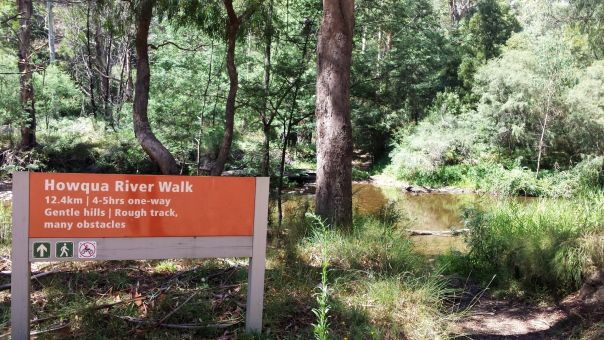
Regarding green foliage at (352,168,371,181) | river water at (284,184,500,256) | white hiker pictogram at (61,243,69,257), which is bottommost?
river water at (284,184,500,256)

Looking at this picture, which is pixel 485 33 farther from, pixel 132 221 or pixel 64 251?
pixel 64 251

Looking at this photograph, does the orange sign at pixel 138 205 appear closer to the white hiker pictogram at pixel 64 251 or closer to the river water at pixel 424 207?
the white hiker pictogram at pixel 64 251

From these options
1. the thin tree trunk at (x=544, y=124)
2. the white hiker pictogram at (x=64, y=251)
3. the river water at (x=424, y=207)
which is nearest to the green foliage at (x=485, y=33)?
the thin tree trunk at (x=544, y=124)

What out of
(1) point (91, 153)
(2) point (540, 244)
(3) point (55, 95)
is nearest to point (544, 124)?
(2) point (540, 244)

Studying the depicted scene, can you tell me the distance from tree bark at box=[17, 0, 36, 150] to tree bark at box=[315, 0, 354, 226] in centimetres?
1141

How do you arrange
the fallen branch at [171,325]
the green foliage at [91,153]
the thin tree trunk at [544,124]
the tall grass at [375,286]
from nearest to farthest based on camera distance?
the fallen branch at [171,325] < the tall grass at [375,286] < the green foliage at [91,153] < the thin tree trunk at [544,124]

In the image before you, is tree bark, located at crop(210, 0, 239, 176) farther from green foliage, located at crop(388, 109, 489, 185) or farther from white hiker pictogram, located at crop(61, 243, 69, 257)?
green foliage, located at crop(388, 109, 489, 185)

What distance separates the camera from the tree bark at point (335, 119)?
6184 mm

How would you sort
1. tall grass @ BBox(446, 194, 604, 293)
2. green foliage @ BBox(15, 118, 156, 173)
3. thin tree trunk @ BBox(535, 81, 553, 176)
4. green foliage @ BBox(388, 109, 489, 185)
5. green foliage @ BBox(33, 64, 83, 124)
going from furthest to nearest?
1. green foliage @ BBox(388, 109, 489, 185)
2. thin tree trunk @ BBox(535, 81, 553, 176)
3. green foliage @ BBox(33, 64, 83, 124)
4. green foliage @ BBox(15, 118, 156, 173)
5. tall grass @ BBox(446, 194, 604, 293)

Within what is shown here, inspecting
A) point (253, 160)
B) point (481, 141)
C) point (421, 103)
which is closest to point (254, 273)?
point (253, 160)

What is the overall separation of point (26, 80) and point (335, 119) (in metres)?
Answer: 13.7

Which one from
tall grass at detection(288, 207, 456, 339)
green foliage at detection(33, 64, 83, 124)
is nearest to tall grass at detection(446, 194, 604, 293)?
tall grass at detection(288, 207, 456, 339)

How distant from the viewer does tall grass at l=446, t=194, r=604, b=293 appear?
5062 millimetres

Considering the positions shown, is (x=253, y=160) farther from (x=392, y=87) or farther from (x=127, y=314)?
(x=392, y=87)
